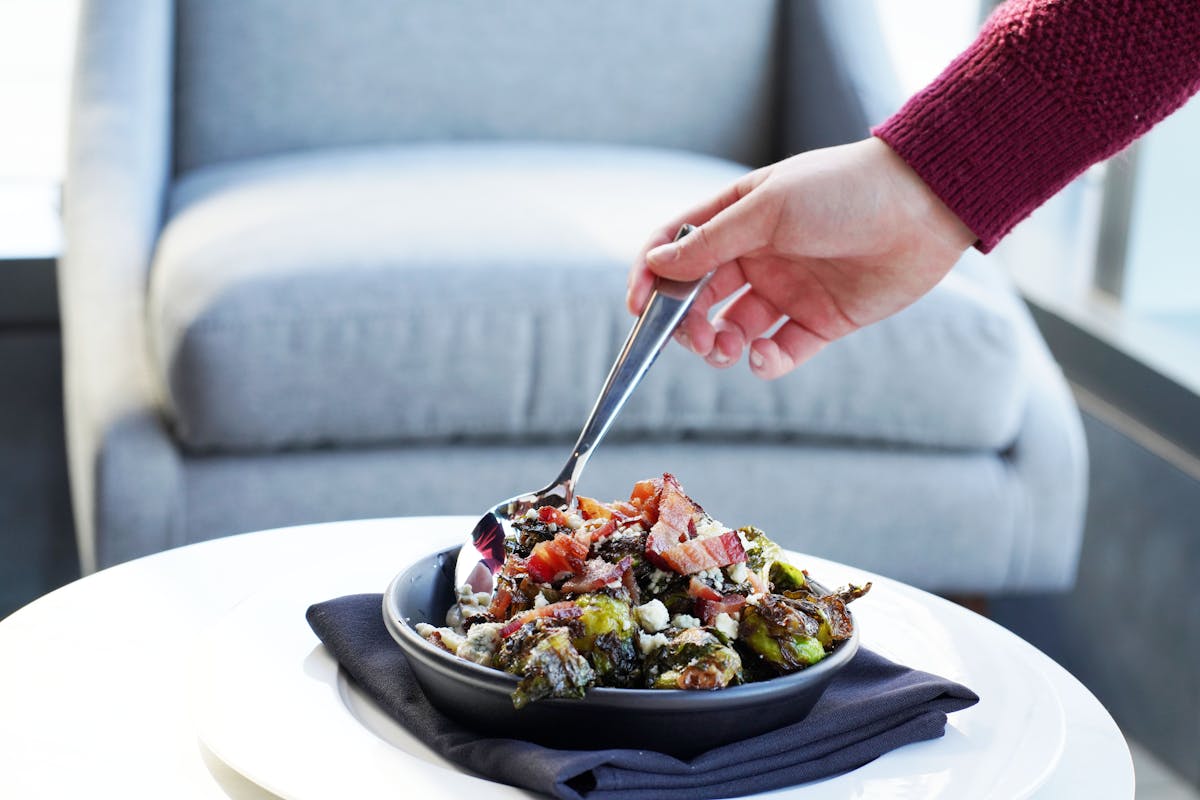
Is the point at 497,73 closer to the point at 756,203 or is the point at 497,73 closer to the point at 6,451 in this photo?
the point at 6,451

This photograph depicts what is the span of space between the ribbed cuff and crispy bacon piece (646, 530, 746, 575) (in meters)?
0.47

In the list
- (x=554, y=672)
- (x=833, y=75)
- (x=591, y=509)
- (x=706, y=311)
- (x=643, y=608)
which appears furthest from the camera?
(x=833, y=75)

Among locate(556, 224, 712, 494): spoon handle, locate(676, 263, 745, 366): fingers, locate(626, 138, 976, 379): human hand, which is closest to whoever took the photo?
locate(556, 224, 712, 494): spoon handle

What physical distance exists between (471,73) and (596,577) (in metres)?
1.89

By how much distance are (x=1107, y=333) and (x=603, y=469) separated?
111cm

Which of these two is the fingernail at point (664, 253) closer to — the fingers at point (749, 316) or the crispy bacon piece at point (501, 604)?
the fingers at point (749, 316)

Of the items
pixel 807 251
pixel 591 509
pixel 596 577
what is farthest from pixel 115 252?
pixel 596 577

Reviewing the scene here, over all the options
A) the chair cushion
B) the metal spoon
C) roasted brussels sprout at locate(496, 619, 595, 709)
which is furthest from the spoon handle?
the chair cushion

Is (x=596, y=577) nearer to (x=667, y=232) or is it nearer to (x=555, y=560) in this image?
(x=555, y=560)

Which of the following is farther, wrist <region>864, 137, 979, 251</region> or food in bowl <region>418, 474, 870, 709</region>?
wrist <region>864, 137, 979, 251</region>

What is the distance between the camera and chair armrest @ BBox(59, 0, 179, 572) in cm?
167

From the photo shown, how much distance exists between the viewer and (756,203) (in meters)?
1.11

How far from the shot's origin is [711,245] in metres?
1.10

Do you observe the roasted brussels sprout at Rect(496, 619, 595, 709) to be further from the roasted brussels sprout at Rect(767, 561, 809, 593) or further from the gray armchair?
the gray armchair
